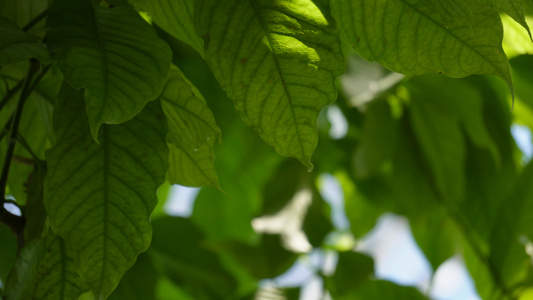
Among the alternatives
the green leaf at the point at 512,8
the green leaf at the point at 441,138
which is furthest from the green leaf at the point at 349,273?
the green leaf at the point at 512,8

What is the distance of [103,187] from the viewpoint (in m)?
0.39

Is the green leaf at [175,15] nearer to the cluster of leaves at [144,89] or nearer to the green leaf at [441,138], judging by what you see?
the cluster of leaves at [144,89]

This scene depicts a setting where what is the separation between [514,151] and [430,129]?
0.61 feet

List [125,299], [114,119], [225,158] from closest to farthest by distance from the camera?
[114,119]
[125,299]
[225,158]

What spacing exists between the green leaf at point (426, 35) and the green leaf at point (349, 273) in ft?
1.98

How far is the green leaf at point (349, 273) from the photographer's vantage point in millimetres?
937

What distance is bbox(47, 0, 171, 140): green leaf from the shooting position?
353 millimetres

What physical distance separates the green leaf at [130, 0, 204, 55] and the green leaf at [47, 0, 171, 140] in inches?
1.8

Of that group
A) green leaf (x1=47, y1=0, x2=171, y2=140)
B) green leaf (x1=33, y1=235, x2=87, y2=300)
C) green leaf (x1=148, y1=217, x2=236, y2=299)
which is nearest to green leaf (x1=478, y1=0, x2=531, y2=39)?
green leaf (x1=47, y1=0, x2=171, y2=140)

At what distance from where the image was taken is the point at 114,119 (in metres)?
0.35

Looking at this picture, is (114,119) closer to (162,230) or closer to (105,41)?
(105,41)

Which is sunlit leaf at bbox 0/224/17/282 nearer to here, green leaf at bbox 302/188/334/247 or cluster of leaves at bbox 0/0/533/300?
cluster of leaves at bbox 0/0/533/300

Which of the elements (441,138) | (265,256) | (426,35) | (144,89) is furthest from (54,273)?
(441,138)

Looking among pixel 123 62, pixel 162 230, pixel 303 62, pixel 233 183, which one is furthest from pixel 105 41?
pixel 233 183
